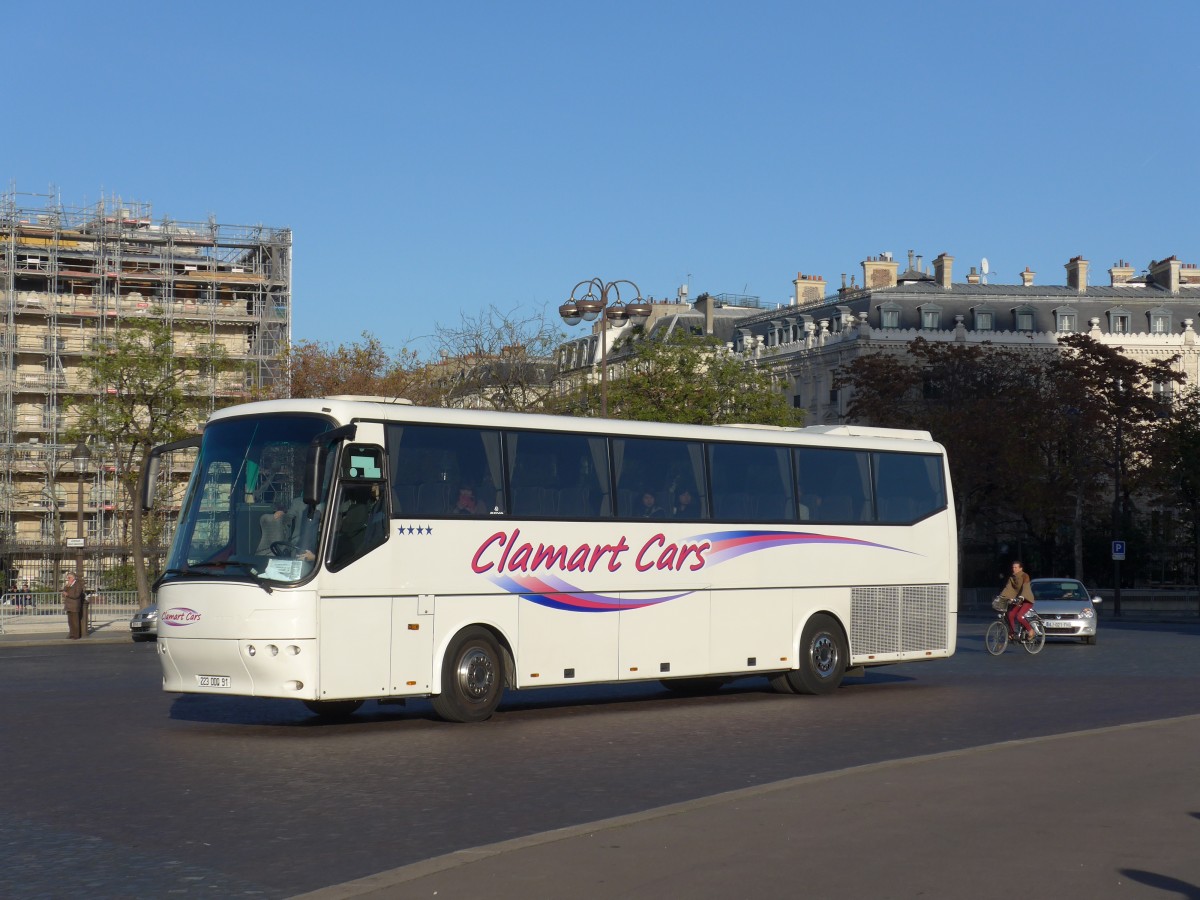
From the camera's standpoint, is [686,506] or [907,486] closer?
[686,506]

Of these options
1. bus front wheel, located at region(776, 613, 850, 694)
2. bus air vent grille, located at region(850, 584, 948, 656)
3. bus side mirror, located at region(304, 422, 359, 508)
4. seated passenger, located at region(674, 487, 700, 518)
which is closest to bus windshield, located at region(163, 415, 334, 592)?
bus side mirror, located at region(304, 422, 359, 508)

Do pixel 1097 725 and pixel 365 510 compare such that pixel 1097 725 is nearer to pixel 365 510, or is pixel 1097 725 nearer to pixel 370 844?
pixel 365 510

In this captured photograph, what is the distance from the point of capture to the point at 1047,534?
72.9 metres

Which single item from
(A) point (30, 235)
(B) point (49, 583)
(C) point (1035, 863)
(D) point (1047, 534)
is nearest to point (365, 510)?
(C) point (1035, 863)

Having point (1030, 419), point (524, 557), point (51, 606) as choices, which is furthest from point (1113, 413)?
point (524, 557)

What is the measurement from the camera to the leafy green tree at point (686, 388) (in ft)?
185

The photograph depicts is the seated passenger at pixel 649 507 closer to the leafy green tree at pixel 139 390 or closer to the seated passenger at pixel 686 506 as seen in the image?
the seated passenger at pixel 686 506

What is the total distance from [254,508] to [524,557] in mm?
3198

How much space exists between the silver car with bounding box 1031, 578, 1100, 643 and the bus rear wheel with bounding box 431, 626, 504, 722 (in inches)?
771

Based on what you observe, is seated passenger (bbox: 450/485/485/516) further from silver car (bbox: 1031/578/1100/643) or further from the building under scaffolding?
the building under scaffolding

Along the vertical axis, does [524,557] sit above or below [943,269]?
below

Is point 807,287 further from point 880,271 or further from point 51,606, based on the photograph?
point 51,606

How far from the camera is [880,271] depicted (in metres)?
94.4

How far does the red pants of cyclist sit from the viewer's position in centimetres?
3142
